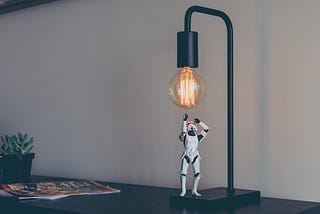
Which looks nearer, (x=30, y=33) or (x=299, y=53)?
(x=299, y=53)

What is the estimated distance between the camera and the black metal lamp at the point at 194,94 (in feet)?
3.41

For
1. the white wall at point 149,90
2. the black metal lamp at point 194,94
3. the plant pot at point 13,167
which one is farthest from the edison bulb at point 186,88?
the plant pot at point 13,167

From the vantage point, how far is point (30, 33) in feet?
5.74

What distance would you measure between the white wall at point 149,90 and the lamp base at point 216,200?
123 mm

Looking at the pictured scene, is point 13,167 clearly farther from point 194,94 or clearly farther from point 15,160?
point 194,94

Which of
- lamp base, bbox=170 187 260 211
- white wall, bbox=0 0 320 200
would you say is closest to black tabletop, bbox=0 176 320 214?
lamp base, bbox=170 187 260 211

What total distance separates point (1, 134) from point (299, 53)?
1.11 metres

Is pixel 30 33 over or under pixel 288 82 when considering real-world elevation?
over

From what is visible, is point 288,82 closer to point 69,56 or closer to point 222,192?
point 222,192

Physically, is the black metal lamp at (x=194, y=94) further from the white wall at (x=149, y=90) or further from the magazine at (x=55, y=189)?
the magazine at (x=55, y=189)

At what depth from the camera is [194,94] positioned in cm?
110

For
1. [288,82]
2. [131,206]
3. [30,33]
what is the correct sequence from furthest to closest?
[30,33]
[288,82]
[131,206]

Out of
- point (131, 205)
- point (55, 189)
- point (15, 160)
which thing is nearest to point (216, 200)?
point (131, 205)

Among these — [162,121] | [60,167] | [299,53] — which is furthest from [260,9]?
[60,167]
